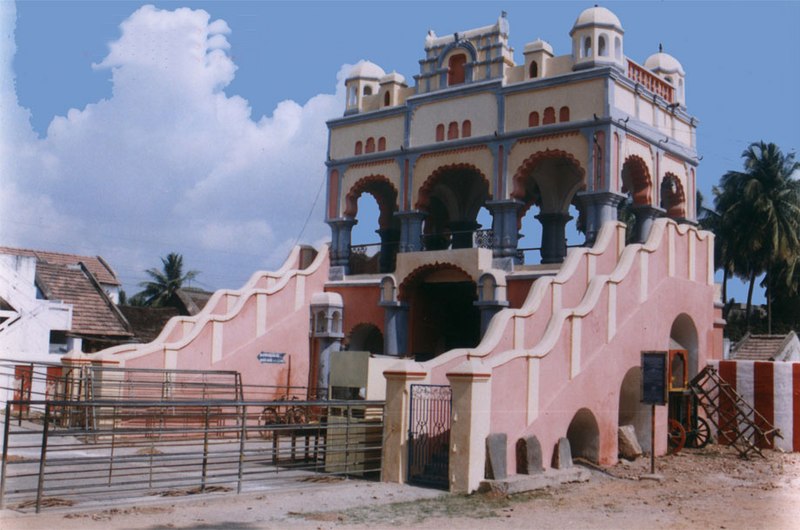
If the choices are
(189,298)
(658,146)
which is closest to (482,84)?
(658,146)

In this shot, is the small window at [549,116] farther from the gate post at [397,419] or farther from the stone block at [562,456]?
the gate post at [397,419]

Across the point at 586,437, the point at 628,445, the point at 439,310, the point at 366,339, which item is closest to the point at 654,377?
the point at 586,437

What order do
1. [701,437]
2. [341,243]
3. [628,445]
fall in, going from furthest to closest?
1. [341,243]
2. [701,437]
3. [628,445]

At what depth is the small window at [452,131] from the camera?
979 inches

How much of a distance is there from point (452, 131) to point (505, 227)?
11.3 feet

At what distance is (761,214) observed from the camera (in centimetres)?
4781

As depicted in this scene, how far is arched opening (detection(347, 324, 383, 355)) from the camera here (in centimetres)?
2608

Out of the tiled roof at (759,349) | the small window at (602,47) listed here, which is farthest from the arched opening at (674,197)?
the tiled roof at (759,349)

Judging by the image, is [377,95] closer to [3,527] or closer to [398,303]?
[398,303]

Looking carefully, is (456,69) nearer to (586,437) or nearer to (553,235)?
(553,235)

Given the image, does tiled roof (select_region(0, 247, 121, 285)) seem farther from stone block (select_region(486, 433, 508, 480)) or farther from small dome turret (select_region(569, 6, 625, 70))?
stone block (select_region(486, 433, 508, 480))

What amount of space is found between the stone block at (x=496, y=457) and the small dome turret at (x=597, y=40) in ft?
37.9

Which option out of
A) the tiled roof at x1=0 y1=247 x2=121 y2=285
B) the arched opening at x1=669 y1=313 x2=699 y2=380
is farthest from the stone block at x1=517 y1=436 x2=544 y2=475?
the tiled roof at x1=0 y1=247 x2=121 y2=285

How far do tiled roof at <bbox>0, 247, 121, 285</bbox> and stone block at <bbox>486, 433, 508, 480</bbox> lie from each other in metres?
32.7
